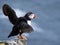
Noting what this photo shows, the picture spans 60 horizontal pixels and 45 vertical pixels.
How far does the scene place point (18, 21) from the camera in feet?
43.4

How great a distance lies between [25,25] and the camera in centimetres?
1272

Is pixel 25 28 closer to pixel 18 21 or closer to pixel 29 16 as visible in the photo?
pixel 18 21

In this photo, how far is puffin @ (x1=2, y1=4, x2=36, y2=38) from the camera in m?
12.6

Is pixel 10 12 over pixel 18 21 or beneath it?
over

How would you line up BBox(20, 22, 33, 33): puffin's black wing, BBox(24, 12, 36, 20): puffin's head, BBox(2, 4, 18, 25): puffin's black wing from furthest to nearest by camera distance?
BBox(2, 4, 18, 25): puffin's black wing, BBox(24, 12, 36, 20): puffin's head, BBox(20, 22, 33, 33): puffin's black wing

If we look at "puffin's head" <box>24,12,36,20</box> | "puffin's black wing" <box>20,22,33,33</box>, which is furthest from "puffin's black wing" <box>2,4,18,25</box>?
"puffin's black wing" <box>20,22,33,33</box>

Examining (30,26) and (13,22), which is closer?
(30,26)

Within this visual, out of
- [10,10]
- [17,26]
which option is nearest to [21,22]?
[17,26]

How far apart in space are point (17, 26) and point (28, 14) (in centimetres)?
113

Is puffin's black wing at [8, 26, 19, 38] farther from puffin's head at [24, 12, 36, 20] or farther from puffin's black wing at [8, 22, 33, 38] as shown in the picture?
puffin's head at [24, 12, 36, 20]

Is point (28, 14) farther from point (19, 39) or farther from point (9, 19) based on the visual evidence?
point (19, 39)

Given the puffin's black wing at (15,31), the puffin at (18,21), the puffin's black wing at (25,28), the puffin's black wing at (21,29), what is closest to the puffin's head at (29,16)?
the puffin at (18,21)

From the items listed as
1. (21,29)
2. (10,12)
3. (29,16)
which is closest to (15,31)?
(21,29)

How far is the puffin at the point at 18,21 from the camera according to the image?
12570 mm
